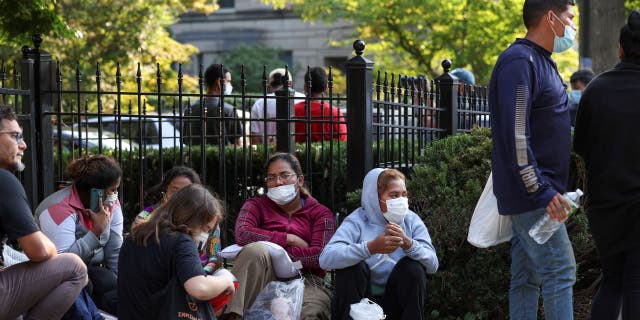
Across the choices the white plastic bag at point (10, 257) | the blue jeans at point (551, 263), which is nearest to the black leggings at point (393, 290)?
the blue jeans at point (551, 263)

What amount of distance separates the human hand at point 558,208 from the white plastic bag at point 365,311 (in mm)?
1405

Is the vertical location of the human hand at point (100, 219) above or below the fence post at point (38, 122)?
below

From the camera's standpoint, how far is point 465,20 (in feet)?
→ 72.7

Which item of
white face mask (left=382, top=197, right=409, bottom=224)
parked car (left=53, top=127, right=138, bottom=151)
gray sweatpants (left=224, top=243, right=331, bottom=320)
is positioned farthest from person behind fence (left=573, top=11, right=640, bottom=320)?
parked car (left=53, top=127, right=138, bottom=151)

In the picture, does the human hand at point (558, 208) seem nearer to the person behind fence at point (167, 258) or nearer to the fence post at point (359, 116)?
the person behind fence at point (167, 258)

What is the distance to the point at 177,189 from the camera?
22.8ft

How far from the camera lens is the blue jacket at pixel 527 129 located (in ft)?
17.7

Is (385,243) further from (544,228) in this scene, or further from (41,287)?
(41,287)

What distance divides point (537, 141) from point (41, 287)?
9.02 feet

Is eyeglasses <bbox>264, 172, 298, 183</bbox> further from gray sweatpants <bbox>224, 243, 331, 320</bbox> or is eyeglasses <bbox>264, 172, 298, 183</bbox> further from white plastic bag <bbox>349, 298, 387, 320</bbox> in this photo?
white plastic bag <bbox>349, 298, 387, 320</bbox>

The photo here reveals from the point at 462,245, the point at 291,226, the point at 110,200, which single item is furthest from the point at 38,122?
the point at 462,245

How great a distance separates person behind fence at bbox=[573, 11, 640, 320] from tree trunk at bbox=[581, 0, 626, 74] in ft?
31.0

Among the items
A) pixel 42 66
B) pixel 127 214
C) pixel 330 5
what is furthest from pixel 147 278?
pixel 330 5

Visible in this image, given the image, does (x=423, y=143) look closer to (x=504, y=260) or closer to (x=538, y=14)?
(x=504, y=260)
